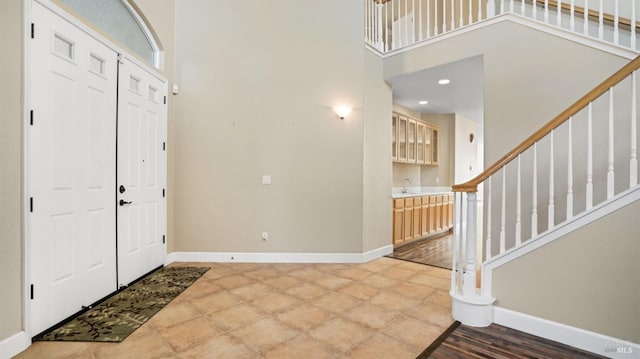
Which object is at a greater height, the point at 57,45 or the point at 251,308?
the point at 57,45

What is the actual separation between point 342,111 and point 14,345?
383cm

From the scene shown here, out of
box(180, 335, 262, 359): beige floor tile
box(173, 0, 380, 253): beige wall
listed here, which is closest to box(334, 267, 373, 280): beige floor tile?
box(173, 0, 380, 253): beige wall

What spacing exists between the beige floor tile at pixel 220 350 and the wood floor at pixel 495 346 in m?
1.22

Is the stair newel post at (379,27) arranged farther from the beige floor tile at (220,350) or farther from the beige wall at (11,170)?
the beige floor tile at (220,350)

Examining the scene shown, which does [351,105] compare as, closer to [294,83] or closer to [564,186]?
[294,83]

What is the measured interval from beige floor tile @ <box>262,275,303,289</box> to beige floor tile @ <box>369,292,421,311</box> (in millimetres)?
916

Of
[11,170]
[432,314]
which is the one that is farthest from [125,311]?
[432,314]

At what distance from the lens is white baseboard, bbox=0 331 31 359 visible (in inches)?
71.8

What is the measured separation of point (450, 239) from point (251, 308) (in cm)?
457

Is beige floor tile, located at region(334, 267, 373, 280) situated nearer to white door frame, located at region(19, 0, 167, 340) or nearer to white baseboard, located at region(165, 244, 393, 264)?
white baseboard, located at region(165, 244, 393, 264)

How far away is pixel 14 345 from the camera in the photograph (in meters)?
1.89

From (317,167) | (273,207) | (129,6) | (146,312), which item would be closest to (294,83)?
(317,167)

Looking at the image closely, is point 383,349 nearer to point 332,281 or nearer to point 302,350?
point 302,350

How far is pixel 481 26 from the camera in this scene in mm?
3475
